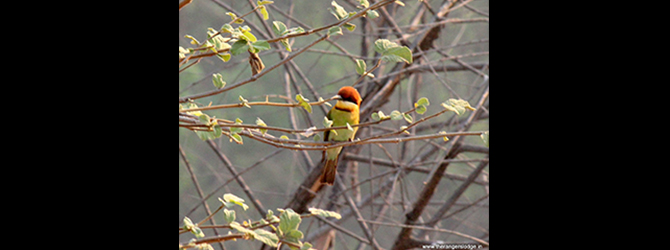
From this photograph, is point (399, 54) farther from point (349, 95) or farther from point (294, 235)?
point (349, 95)

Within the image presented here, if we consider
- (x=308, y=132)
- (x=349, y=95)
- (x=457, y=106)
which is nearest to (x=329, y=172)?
(x=349, y=95)

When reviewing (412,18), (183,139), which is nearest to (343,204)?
(183,139)

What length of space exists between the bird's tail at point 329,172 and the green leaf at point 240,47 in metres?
1.13

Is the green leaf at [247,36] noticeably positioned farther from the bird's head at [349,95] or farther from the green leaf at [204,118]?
the bird's head at [349,95]

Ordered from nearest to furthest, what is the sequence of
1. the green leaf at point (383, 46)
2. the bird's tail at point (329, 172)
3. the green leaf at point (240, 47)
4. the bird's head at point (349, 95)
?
the green leaf at point (240, 47), the green leaf at point (383, 46), the bird's head at point (349, 95), the bird's tail at point (329, 172)

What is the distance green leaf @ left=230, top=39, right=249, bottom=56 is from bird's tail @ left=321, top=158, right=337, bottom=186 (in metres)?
1.13

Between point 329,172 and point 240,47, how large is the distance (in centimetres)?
116

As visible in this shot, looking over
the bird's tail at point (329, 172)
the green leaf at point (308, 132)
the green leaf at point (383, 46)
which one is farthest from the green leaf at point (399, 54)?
the bird's tail at point (329, 172)

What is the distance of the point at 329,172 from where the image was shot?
1845mm

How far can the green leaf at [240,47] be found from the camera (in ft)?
2.34

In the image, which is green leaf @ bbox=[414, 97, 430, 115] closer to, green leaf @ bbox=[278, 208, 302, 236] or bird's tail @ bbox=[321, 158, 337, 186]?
green leaf @ bbox=[278, 208, 302, 236]

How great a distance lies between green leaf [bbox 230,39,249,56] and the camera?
713 millimetres
